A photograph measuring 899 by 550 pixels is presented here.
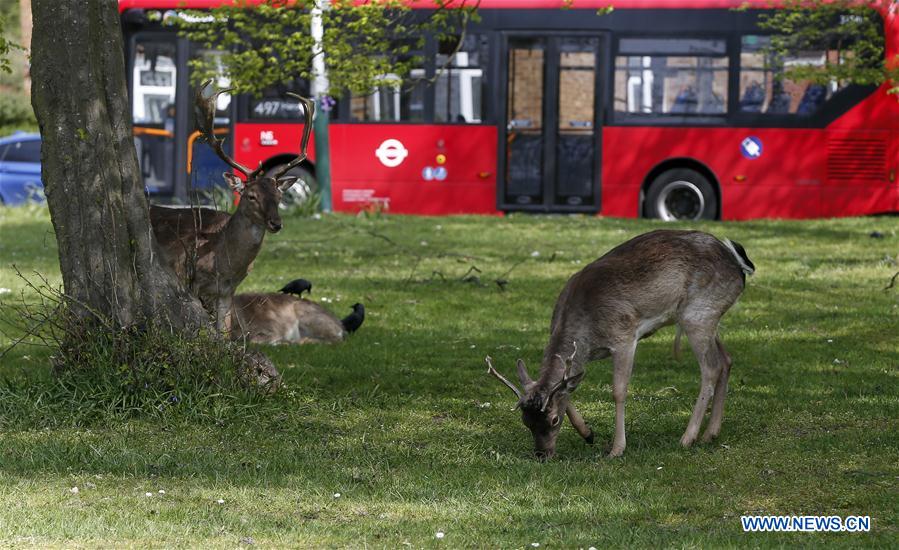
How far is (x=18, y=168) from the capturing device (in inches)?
1097

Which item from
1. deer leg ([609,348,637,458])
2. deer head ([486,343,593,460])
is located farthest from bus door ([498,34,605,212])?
deer head ([486,343,593,460])

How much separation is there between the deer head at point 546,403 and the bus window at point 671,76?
15934mm

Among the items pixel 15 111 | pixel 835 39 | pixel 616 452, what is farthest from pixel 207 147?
pixel 15 111

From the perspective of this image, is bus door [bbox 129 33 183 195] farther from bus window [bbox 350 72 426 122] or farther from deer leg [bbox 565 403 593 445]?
deer leg [bbox 565 403 593 445]

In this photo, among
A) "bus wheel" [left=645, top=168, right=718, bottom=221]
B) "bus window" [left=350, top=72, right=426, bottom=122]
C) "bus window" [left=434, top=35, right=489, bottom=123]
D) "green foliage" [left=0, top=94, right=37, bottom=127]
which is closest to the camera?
"bus wheel" [left=645, top=168, right=718, bottom=221]

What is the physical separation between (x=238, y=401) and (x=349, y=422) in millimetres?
737

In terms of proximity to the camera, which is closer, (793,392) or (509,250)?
(793,392)

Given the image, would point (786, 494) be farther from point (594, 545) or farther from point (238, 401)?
point (238, 401)

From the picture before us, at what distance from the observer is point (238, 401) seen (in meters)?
9.08

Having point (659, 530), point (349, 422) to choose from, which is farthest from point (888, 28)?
point (659, 530)

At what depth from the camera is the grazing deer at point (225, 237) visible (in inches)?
422

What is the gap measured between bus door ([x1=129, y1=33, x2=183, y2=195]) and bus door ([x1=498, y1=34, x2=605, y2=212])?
5656 mm

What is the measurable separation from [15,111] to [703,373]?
35201mm

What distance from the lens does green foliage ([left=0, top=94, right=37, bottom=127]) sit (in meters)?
40.0
